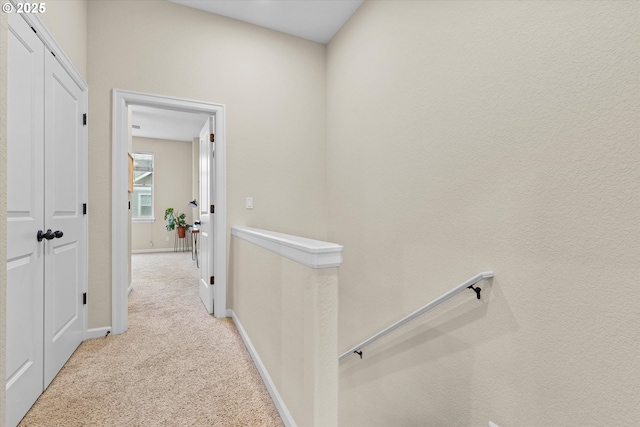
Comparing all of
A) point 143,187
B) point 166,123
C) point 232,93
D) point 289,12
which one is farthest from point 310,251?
point 143,187

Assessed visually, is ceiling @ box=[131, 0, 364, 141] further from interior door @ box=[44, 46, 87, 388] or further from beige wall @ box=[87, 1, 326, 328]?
interior door @ box=[44, 46, 87, 388]

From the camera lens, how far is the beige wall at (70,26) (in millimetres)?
1791

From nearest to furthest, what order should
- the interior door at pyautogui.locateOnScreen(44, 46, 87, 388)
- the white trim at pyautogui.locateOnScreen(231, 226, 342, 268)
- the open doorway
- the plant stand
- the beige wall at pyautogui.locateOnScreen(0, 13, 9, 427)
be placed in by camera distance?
the beige wall at pyautogui.locateOnScreen(0, 13, 9, 427), the white trim at pyautogui.locateOnScreen(231, 226, 342, 268), the interior door at pyautogui.locateOnScreen(44, 46, 87, 388), the open doorway, the plant stand

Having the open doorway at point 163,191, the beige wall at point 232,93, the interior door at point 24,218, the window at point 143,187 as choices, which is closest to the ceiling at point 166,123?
the open doorway at point 163,191

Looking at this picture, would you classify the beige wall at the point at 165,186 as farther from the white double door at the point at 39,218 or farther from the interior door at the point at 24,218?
the interior door at the point at 24,218

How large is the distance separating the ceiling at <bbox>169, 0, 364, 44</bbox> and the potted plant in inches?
207

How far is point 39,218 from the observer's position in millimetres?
1647

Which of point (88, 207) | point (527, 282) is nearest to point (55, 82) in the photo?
point (88, 207)

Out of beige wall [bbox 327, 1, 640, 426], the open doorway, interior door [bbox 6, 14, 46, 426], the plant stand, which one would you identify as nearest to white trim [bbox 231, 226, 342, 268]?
beige wall [bbox 327, 1, 640, 426]

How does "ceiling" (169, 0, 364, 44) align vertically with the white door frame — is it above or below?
above

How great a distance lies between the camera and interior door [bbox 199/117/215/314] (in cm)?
298

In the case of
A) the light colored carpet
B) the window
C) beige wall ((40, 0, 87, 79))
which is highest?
beige wall ((40, 0, 87, 79))

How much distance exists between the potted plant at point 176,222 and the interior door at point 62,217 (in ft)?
16.4

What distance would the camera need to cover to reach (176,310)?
121 inches
